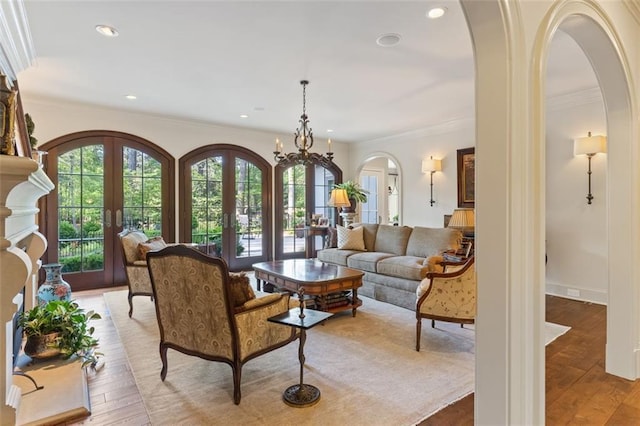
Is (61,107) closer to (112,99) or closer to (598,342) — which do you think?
(112,99)

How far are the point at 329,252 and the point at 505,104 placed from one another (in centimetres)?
443

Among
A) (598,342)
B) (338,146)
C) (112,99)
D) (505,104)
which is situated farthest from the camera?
(338,146)

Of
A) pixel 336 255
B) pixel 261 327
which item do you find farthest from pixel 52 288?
pixel 336 255

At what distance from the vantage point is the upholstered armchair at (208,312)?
220 centimetres

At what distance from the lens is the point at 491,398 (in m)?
1.53

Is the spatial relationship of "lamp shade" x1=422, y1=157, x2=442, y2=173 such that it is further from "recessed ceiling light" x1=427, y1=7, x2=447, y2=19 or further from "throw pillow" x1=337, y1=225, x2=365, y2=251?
"recessed ceiling light" x1=427, y1=7, x2=447, y2=19

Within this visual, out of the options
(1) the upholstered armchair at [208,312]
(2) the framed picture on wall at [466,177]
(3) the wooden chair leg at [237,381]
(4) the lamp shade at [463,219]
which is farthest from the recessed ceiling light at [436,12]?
(2) the framed picture on wall at [466,177]

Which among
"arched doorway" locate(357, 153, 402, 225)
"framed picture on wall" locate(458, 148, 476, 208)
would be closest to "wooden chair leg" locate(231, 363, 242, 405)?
"framed picture on wall" locate(458, 148, 476, 208)

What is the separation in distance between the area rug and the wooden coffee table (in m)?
0.33

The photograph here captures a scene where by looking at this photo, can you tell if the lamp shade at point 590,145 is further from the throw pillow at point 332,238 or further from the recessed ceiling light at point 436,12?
the throw pillow at point 332,238

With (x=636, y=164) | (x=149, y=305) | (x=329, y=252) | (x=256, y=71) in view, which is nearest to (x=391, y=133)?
(x=329, y=252)

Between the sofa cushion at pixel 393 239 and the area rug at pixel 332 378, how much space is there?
1.83 metres

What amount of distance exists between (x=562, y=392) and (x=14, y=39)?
5037 millimetres

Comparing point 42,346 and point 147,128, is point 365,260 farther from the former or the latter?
point 147,128
